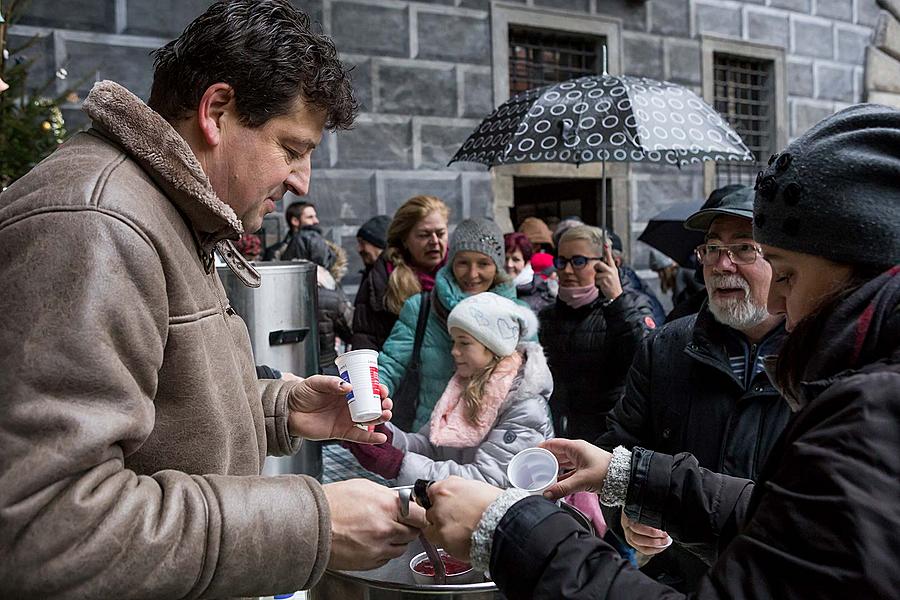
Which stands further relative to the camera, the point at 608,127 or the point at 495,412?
the point at 608,127

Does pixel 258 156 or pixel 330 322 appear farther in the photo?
pixel 330 322

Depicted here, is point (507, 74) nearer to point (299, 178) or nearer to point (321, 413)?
point (321, 413)

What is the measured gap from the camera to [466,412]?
Result: 3.12 meters

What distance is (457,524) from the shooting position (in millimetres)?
1392

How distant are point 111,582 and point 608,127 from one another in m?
3.51

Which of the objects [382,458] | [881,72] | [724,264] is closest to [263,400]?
[382,458]

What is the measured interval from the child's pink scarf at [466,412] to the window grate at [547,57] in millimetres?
6343

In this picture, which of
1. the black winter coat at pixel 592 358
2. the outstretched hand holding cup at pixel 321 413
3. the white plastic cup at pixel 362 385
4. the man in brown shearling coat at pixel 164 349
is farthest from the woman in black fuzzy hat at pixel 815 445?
the black winter coat at pixel 592 358

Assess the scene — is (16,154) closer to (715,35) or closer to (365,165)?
(365,165)

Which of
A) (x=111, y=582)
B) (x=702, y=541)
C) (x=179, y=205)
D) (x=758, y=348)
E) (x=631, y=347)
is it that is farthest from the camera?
(x=631, y=347)

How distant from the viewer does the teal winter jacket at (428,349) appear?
367cm

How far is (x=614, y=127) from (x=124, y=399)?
3407 mm

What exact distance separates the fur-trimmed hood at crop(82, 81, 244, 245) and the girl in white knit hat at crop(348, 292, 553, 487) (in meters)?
1.66

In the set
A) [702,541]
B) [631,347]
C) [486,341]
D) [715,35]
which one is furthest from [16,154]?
[715,35]
